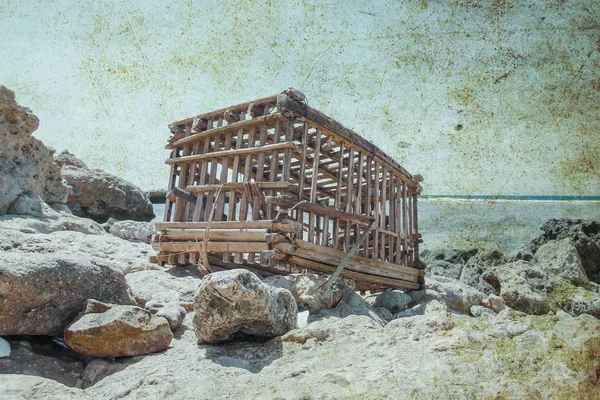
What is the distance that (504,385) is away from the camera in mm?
3012

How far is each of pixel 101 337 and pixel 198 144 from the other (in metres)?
5.64

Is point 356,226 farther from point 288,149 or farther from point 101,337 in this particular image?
point 101,337

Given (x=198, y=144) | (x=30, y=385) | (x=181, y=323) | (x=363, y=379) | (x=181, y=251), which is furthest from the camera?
(x=198, y=144)

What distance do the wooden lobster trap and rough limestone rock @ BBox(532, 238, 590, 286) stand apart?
19.1ft

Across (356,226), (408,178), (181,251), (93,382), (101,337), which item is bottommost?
(93,382)

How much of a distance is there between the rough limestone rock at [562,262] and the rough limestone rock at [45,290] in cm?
1286

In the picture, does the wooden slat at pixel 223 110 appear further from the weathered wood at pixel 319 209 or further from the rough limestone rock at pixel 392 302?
the rough limestone rock at pixel 392 302

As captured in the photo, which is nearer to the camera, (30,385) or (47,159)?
(30,385)

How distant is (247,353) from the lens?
477cm

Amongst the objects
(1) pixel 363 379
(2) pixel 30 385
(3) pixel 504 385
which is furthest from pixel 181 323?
(3) pixel 504 385

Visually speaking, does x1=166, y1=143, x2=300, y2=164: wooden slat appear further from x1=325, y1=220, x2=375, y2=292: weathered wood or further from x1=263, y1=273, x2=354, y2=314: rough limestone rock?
x1=263, y1=273, x2=354, y2=314: rough limestone rock

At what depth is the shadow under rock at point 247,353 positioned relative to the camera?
443 cm

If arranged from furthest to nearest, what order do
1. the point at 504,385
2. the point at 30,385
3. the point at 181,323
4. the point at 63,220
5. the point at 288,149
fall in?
the point at 63,220 → the point at 288,149 → the point at 181,323 → the point at 30,385 → the point at 504,385

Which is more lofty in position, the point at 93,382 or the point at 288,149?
the point at 288,149
